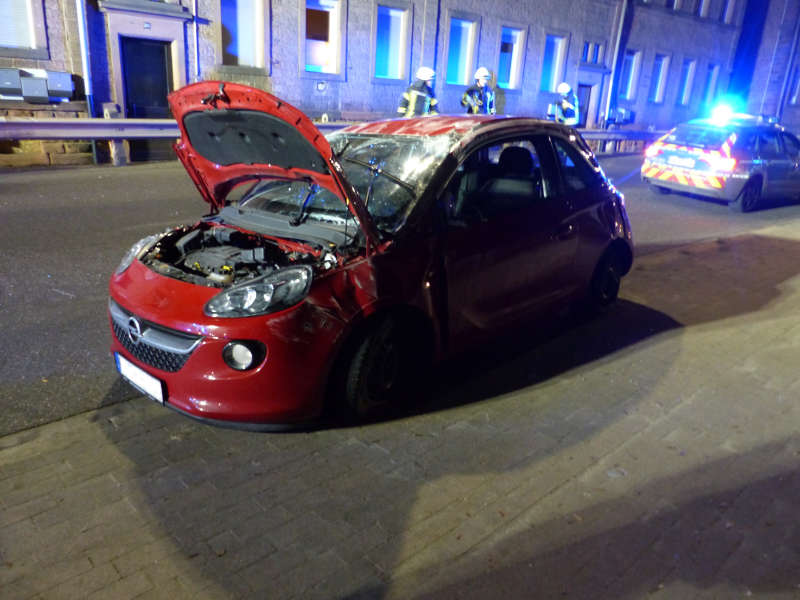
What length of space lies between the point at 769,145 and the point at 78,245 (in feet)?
38.5

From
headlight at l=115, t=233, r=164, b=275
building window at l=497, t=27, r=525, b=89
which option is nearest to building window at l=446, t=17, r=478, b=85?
building window at l=497, t=27, r=525, b=89

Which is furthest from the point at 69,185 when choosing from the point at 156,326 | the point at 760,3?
the point at 760,3

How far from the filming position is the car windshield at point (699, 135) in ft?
37.1

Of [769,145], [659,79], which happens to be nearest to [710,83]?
[659,79]

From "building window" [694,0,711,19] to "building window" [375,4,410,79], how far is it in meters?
17.5

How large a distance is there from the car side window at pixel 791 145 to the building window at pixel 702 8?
821 inches

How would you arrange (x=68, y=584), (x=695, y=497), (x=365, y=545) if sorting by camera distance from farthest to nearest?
(x=695, y=497) → (x=365, y=545) → (x=68, y=584)

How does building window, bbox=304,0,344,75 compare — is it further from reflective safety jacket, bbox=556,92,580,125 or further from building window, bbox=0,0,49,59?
building window, bbox=0,0,49,59

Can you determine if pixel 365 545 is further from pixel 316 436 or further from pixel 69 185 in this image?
pixel 69 185

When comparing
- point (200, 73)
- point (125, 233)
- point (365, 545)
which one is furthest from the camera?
point (200, 73)

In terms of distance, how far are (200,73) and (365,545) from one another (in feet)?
53.7

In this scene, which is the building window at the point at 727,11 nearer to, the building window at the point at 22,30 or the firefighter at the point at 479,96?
the firefighter at the point at 479,96

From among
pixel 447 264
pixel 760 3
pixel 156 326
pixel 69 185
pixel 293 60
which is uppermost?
pixel 760 3

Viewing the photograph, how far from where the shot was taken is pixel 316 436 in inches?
133
